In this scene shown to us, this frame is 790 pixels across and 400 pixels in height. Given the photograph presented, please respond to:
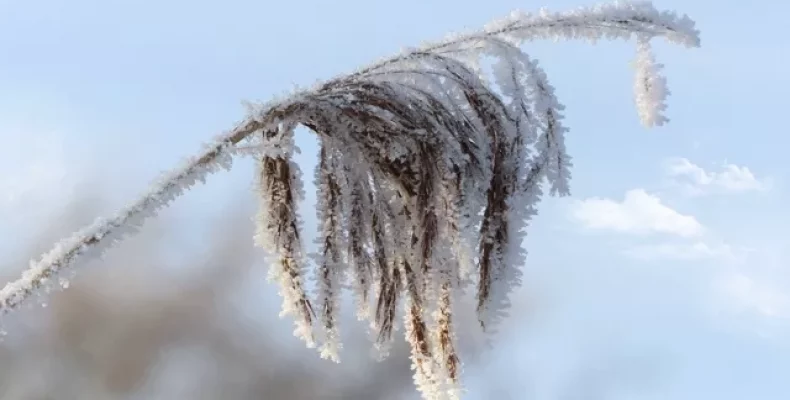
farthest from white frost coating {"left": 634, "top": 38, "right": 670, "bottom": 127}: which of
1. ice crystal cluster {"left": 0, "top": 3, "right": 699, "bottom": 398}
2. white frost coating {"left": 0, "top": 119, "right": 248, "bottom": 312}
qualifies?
white frost coating {"left": 0, "top": 119, "right": 248, "bottom": 312}

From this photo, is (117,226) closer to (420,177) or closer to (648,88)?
(420,177)

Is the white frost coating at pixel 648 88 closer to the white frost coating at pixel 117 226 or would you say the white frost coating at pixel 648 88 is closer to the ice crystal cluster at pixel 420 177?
the ice crystal cluster at pixel 420 177

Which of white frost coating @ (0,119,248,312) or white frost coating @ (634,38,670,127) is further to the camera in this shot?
white frost coating @ (634,38,670,127)

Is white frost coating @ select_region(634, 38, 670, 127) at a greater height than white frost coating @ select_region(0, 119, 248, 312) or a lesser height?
greater

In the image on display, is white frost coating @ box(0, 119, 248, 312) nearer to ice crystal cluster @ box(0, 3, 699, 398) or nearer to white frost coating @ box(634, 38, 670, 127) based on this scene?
ice crystal cluster @ box(0, 3, 699, 398)

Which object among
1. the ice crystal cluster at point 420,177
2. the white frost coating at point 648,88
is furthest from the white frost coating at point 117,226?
the white frost coating at point 648,88

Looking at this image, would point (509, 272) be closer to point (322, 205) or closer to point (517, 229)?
point (517, 229)

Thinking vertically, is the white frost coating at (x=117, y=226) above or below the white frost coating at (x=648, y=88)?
A: below
